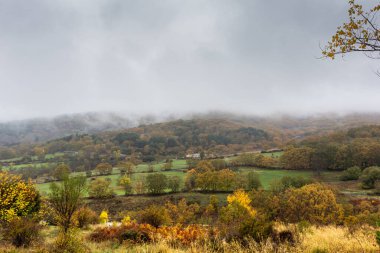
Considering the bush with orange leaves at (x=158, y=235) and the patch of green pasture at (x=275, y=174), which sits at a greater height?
the bush with orange leaves at (x=158, y=235)

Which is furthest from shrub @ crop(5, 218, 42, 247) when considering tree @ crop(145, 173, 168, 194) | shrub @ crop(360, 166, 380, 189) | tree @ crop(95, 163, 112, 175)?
tree @ crop(95, 163, 112, 175)

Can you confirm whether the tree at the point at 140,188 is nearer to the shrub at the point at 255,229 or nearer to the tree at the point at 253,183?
the tree at the point at 253,183

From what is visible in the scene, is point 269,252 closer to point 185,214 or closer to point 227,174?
point 185,214

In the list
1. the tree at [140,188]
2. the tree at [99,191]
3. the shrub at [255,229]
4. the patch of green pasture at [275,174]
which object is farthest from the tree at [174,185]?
the shrub at [255,229]

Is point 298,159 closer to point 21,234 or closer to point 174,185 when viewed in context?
point 174,185

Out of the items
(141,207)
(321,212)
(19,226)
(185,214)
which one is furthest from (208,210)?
(19,226)

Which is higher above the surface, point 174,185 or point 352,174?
point 352,174

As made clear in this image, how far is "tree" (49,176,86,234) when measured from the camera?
18.8 m

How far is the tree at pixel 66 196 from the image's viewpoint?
18.8 m

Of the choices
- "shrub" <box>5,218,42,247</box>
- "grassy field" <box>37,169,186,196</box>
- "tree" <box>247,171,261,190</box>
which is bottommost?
"grassy field" <box>37,169,186,196</box>

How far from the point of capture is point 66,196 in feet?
62.3

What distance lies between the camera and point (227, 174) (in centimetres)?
9981

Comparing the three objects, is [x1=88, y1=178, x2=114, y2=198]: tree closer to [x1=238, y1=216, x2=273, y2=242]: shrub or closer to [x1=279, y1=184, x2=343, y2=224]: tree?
[x1=279, y1=184, x2=343, y2=224]: tree

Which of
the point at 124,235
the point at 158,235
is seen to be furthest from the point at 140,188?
the point at 158,235
